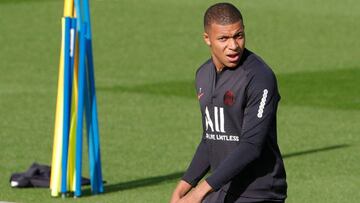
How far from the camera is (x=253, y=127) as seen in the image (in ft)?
25.6

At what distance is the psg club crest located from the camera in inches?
310

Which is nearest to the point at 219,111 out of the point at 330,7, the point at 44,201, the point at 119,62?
the point at 44,201

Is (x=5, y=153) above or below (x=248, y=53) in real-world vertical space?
below

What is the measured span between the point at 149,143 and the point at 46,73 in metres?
7.38

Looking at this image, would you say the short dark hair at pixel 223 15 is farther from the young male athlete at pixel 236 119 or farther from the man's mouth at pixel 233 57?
the man's mouth at pixel 233 57

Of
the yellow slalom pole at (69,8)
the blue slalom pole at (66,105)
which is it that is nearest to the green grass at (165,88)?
the blue slalom pole at (66,105)

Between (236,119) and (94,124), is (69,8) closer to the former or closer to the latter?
(94,124)

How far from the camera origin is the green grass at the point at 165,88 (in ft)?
Answer: 46.1

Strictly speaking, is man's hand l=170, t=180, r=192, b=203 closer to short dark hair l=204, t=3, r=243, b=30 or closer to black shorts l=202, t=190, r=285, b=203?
black shorts l=202, t=190, r=285, b=203

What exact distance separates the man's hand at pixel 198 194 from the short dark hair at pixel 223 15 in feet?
3.19

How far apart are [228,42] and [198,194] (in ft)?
3.02

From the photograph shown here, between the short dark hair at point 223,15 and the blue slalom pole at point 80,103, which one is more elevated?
the short dark hair at point 223,15

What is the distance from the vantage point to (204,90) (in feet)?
26.4

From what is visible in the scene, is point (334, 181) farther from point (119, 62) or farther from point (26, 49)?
point (26, 49)
